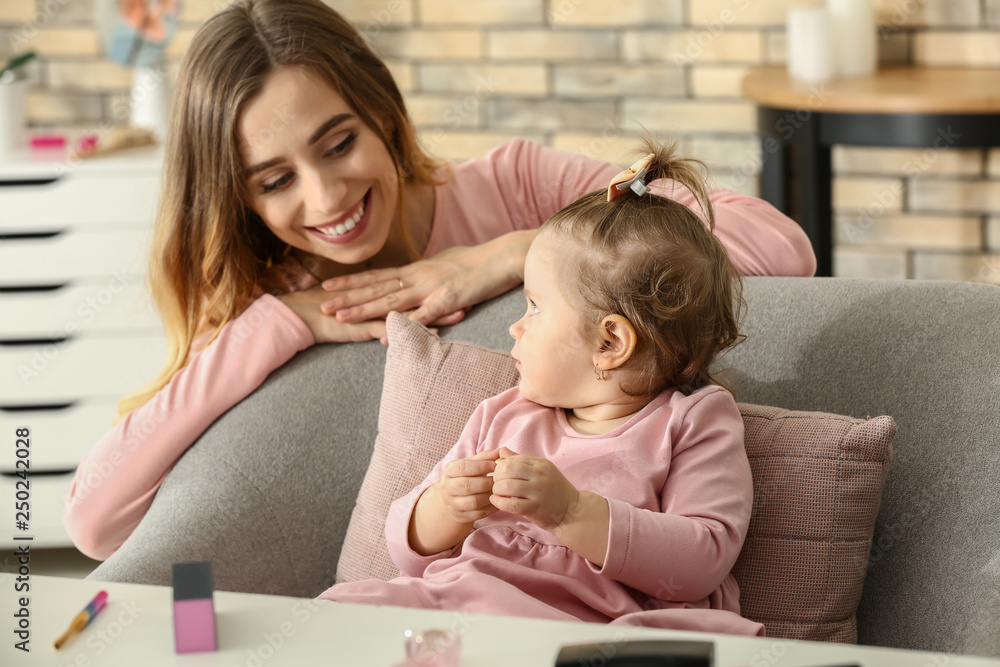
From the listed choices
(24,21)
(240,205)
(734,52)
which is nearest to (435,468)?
(240,205)

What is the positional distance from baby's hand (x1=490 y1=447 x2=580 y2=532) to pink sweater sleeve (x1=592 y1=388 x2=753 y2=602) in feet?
0.23

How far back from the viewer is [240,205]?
1.45 meters

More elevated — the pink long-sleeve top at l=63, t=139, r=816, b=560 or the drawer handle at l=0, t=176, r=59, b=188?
the drawer handle at l=0, t=176, r=59, b=188

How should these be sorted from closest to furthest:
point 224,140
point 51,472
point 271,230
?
point 224,140
point 271,230
point 51,472

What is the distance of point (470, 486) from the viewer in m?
0.99

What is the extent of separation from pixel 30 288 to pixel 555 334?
5.63 feet

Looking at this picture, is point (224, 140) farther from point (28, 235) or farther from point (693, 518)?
point (28, 235)

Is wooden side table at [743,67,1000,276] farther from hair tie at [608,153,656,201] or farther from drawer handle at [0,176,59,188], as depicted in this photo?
drawer handle at [0,176,59,188]

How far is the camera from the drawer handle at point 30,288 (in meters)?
2.38

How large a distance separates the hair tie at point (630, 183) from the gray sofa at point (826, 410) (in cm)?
28

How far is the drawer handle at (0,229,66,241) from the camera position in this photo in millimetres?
2350

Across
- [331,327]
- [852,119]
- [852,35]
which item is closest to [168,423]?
[331,327]

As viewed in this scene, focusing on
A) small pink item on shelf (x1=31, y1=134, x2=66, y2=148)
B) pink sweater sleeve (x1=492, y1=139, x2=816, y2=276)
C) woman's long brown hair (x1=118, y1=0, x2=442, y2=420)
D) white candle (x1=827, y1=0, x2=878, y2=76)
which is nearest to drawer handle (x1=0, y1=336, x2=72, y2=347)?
small pink item on shelf (x1=31, y1=134, x2=66, y2=148)

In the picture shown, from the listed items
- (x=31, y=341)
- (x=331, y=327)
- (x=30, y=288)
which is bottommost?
(x=31, y=341)
